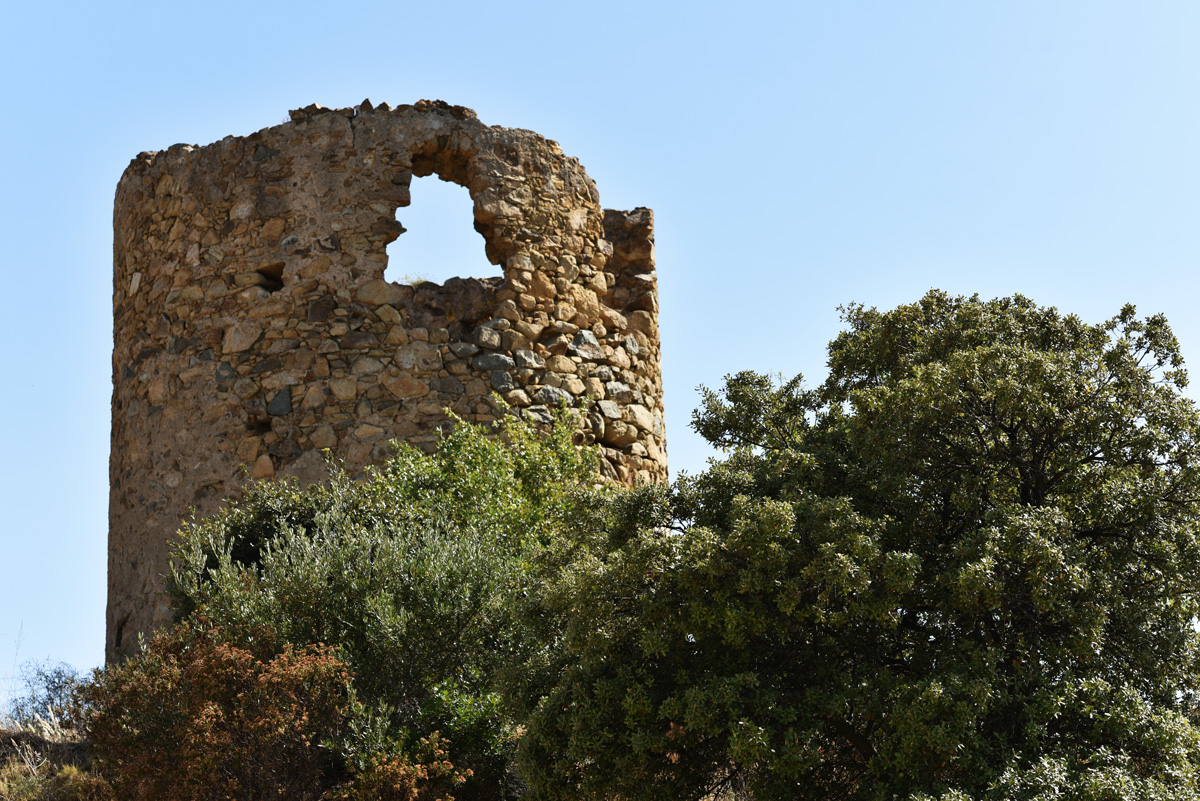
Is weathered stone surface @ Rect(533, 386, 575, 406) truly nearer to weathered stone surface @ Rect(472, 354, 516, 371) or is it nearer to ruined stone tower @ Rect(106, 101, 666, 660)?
ruined stone tower @ Rect(106, 101, 666, 660)

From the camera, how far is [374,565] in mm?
7035

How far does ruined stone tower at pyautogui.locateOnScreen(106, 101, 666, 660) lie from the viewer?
10070 millimetres

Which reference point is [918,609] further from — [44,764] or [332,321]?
[44,764]

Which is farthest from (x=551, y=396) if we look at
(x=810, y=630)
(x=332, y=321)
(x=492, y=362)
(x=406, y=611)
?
(x=810, y=630)

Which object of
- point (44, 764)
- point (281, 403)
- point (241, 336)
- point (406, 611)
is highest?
point (241, 336)

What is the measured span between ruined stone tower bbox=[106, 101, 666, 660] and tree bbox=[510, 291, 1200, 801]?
13.8 feet

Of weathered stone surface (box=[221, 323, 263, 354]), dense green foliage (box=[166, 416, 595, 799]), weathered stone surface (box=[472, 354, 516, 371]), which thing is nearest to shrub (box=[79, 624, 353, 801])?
dense green foliage (box=[166, 416, 595, 799])

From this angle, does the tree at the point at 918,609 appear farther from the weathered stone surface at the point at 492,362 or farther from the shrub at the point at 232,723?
the weathered stone surface at the point at 492,362

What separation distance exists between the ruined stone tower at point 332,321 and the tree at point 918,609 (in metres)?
4.20

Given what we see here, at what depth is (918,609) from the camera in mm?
5570

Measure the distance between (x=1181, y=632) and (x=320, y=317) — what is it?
7.05 meters

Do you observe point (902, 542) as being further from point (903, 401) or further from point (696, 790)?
point (696, 790)

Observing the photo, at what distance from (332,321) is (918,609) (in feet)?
20.2

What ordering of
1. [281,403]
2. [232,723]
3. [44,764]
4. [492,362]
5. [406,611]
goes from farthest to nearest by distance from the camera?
[492,362], [281,403], [44,764], [406,611], [232,723]
